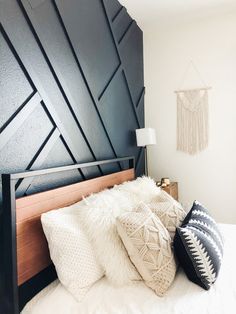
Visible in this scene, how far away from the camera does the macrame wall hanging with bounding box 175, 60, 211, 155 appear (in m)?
3.19

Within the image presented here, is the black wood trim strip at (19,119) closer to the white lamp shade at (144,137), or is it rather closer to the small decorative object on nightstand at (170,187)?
the white lamp shade at (144,137)

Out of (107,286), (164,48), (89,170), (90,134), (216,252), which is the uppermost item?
(164,48)

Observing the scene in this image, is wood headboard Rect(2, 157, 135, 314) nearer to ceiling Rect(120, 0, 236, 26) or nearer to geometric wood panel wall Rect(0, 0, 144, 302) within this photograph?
geometric wood panel wall Rect(0, 0, 144, 302)

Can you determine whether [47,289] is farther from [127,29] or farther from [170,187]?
[127,29]

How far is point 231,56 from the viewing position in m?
3.06

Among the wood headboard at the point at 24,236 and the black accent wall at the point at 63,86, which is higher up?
the black accent wall at the point at 63,86

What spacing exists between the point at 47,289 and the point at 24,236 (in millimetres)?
296

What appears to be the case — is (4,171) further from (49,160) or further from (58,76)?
(58,76)

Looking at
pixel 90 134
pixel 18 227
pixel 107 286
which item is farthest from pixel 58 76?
pixel 107 286

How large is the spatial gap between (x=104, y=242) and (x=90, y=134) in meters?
0.96

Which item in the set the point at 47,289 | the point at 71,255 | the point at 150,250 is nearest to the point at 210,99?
the point at 150,250

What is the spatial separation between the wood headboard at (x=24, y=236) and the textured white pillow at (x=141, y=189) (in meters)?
0.49

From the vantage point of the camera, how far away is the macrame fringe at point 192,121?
3.19 metres

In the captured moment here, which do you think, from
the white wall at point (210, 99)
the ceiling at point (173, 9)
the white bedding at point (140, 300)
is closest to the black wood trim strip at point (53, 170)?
the white bedding at point (140, 300)
